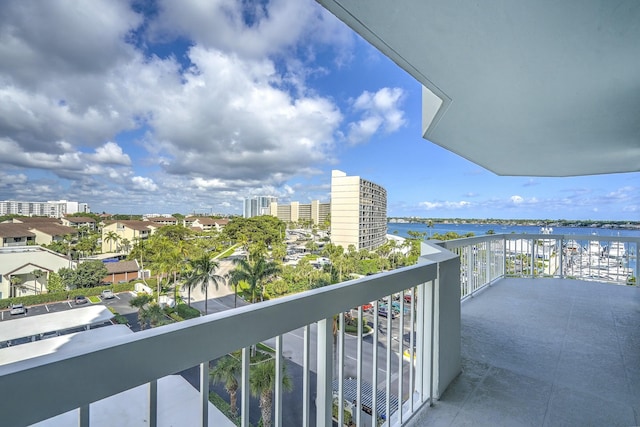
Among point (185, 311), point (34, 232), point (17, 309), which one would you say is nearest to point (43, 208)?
point (34, 232)

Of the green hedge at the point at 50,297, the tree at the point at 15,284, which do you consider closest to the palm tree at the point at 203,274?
the green hedge at the point at 50,297

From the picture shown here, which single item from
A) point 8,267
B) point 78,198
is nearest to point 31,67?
point 78,198

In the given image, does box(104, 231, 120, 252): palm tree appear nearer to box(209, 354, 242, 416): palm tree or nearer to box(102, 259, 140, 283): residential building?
box(102, 259, 140, 283): residential building

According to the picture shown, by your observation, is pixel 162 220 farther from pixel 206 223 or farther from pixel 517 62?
pixel 517 62

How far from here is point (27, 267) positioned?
6.71 m

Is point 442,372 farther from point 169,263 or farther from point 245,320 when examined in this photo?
point 169,263

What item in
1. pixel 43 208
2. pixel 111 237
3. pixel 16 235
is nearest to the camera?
pixel 16 235

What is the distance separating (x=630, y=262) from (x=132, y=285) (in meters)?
18.4

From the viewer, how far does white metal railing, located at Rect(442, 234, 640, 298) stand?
4773 millimetres

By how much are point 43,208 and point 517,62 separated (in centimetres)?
1384

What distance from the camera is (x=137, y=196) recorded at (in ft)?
60.2

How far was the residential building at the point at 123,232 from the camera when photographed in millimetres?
13327

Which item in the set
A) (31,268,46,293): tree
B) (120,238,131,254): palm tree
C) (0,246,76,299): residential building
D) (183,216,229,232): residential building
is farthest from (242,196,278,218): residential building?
(31,268,46,293): tree

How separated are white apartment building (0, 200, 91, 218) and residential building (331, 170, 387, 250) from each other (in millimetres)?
21485
